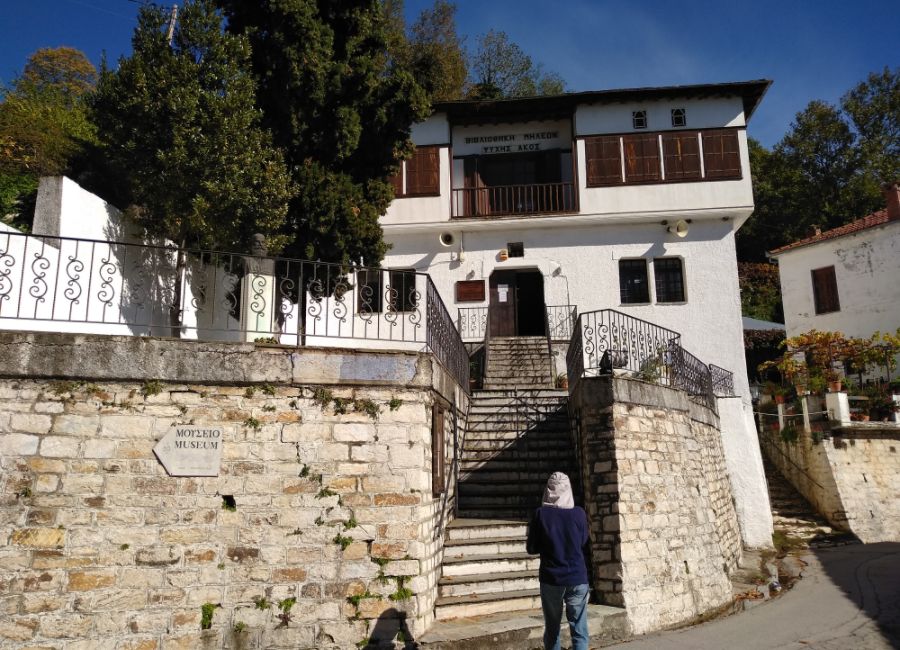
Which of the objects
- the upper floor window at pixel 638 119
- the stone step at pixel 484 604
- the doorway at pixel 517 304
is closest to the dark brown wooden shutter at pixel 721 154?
the upper floor window at pixel 638 119

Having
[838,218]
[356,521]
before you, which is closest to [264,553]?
[356,521]

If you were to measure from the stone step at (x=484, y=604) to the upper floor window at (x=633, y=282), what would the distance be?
33.8ft

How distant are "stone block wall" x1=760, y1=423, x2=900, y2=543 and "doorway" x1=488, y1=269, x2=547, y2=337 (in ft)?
24.2

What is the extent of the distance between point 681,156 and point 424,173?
6.55 meters

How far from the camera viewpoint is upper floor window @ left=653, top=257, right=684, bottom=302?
16.9 metres

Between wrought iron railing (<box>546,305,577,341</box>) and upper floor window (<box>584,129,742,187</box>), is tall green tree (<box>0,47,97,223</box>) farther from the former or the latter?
upper floor window (<box>584,129,742,187</box>)

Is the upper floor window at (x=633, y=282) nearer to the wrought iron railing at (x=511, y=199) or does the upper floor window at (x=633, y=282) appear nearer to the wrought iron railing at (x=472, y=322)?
the wrought iron railing at (x=511, y=199)

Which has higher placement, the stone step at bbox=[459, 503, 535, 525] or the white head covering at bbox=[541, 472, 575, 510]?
the white head covering at bbox=[541, 472, 575, 510]

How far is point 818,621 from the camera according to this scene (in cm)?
890

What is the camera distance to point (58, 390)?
6434 millimetres

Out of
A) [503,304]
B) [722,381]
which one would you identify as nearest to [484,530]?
[722,381]

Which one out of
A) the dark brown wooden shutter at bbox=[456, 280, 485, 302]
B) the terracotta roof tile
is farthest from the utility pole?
the terracotta roof tile

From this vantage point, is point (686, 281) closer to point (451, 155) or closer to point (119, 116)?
point (451, 155)

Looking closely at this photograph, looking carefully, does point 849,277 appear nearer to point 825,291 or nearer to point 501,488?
point 825,291
